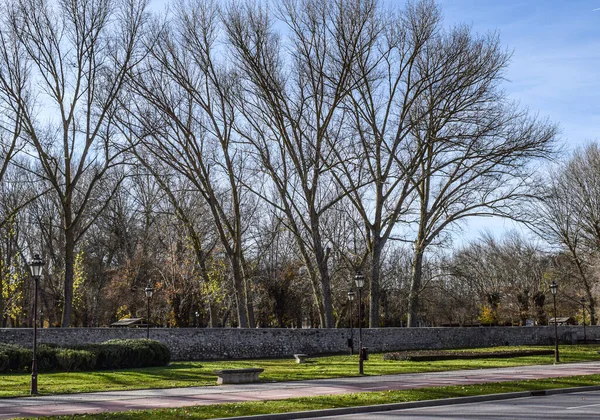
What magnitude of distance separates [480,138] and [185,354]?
1944cm

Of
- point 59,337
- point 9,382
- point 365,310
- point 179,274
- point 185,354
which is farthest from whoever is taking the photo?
point 365,310

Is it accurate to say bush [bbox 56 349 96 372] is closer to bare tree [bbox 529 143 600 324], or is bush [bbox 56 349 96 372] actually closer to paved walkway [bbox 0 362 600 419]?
paved walkway [bbox 0 362 600 419]

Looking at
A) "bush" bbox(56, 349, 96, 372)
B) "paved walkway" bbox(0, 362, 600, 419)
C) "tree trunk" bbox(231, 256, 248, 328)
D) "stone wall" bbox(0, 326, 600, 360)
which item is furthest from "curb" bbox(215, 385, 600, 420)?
"tree trunk" bbox(231, 256, 248, 328)

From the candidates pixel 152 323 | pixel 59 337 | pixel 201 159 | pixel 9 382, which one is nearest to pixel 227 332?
pixel 59 337

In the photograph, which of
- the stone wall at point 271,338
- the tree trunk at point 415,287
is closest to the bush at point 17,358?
the stone wall at point 271,338

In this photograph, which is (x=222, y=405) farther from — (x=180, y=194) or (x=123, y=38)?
(x=180, y=194)

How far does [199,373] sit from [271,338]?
10.9m

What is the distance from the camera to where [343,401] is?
664 inches

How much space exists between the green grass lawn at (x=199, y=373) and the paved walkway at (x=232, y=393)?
120 centimetres

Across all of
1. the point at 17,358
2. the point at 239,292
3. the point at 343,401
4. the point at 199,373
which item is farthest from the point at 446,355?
the point at 17,358

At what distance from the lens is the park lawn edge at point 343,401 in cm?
1452

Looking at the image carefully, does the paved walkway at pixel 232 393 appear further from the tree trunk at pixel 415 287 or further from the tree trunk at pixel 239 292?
the tree trunk at pixel 415 287

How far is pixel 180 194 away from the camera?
53.7 m

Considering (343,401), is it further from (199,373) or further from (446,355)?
(446,355)
